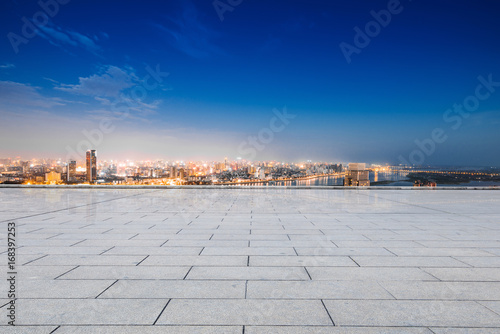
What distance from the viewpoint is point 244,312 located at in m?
3.40

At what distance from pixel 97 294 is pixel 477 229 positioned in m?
8.97

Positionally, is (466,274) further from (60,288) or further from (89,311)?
(60,288)

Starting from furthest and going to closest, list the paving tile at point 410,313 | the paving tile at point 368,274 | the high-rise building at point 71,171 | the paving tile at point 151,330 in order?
1. the high-rise building at point 71,171
2. the paving tile at point 368,274
3. the paving tile at point 410,313
4. the paving tile at point 151,330

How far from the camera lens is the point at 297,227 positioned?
804 centimetres

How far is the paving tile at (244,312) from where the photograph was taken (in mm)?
3207

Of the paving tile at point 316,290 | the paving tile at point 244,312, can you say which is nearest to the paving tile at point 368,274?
the paving tile at point 316,290

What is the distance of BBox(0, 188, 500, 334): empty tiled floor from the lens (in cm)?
323

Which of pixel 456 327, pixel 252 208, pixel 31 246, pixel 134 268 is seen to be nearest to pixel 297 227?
pixel 252 208

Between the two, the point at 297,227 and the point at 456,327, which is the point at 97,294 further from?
the point at 297,227

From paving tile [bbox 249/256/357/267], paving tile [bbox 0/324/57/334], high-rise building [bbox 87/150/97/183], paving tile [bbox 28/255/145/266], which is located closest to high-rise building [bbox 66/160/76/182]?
high-rise building [bbox 87/150/97/183]

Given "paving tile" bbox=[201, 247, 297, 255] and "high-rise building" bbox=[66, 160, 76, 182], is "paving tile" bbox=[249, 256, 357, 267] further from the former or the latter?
"high-rise building" bbox=[66, 160, 76, 182]

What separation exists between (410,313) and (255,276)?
2074mm

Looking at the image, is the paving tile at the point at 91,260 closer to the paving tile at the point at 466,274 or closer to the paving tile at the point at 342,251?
the paving tile at the point at 342,251

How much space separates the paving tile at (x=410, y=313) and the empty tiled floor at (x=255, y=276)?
2cm
